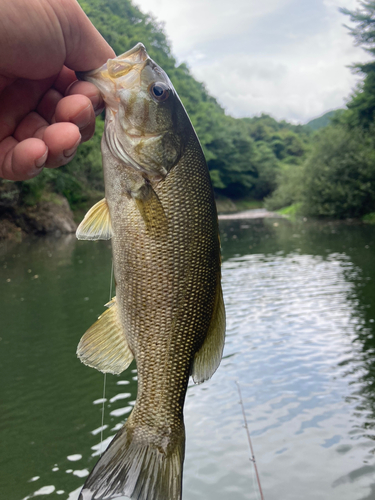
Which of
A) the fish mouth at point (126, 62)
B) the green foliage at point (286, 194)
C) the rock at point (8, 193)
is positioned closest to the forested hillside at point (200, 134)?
the green foliage at point (286, 194)

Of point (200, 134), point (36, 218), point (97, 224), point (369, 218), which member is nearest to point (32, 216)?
point (36, 218)

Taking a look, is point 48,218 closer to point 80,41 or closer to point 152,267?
point 80,41

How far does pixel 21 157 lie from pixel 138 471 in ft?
4.72

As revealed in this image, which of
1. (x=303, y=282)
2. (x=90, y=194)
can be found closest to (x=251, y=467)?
Result: (x=303, y=282)

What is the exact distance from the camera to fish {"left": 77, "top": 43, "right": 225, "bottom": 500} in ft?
5.97

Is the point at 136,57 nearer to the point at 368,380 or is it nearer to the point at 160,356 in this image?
the point at 160,356

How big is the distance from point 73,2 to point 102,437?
5.62 meters

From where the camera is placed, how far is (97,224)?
76.0 inches

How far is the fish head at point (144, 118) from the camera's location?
184 centimetres

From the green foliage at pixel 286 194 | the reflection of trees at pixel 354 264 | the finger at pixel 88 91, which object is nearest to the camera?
the finger at pixel 88 91

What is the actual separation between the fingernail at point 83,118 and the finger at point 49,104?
36 cm

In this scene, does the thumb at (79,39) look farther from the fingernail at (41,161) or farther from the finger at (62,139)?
the fingernail at (41,161)

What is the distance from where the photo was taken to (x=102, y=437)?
6184 millimetres

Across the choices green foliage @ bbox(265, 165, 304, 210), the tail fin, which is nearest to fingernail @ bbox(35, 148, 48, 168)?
the tail fin
